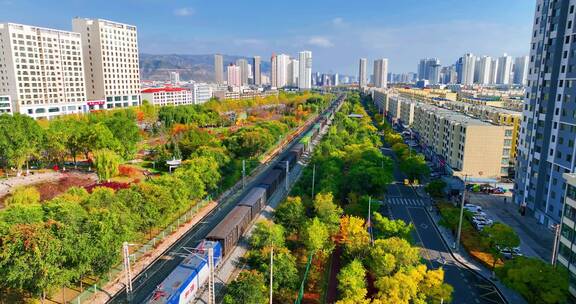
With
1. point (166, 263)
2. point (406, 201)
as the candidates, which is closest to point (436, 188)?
point (406, 201)

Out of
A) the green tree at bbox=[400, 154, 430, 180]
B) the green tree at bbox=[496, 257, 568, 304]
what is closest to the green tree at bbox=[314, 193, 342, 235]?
the green tree at bbox=[496, 257, 568, 304]

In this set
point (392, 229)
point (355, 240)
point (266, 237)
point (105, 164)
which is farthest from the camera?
point (105, 164)

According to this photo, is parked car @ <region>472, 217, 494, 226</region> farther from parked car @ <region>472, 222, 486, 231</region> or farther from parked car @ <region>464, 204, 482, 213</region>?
parked car @ <region>464, 204, 482, 213</region>

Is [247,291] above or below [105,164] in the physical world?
below

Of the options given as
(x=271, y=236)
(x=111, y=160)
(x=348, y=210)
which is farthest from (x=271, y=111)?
(x=271, y=236)

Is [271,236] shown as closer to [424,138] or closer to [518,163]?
[518,163]

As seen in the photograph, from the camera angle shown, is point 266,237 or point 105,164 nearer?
point 266,237

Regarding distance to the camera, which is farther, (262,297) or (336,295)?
(336,295)

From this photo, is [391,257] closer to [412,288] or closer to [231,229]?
[412,288]
